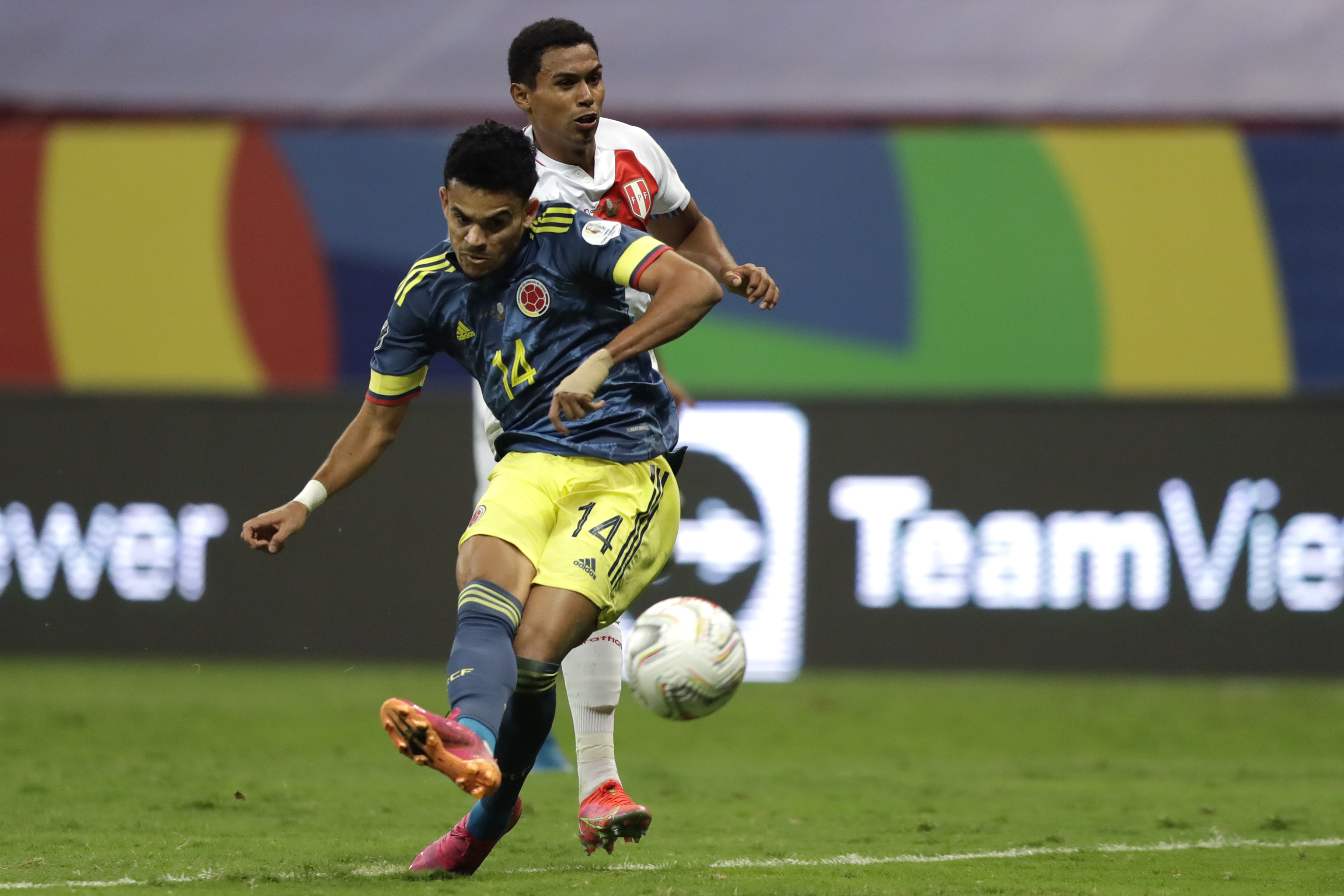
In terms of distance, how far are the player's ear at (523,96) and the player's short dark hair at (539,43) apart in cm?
2

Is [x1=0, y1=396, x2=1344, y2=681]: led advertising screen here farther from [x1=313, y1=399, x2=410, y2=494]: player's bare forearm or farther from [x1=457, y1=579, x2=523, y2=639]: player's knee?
[x1=457, y1=579, x2=523, y2=639]: player's knee

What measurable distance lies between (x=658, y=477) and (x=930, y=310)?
808cm

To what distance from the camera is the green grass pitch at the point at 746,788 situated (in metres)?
4.52

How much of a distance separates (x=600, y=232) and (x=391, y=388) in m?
0.72

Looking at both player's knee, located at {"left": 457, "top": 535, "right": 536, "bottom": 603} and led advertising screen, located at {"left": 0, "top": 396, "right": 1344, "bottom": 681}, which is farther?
led advertising screen, located at {"left": 0, "top": 396, "right": 1344, "bottom": 681}

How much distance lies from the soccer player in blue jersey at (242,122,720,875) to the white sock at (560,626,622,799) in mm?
280

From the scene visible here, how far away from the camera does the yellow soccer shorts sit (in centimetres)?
423

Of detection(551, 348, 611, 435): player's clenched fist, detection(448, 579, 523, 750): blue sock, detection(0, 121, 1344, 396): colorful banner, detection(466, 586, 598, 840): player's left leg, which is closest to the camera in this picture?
detection(448, 579, 523, 750): blue sock

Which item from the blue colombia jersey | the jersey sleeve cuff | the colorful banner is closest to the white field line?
the blue colombia jersey

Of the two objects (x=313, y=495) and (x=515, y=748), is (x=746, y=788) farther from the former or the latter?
(x=313, y=495)

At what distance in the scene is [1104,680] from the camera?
10.1 metres

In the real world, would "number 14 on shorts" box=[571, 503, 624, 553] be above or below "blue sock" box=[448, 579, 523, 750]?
above

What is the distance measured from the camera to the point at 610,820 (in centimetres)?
441

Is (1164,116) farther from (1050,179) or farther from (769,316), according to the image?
(769,316)
